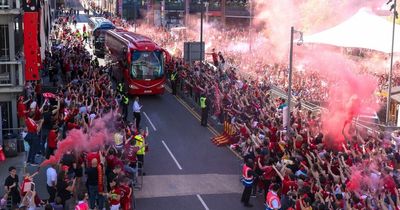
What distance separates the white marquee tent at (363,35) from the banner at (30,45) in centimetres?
1706

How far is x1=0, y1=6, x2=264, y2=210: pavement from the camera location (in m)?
16.3

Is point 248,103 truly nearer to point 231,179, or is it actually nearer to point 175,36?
point 231,179

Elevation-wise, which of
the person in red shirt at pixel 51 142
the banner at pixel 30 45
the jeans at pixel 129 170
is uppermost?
the banner at pixel 30 45

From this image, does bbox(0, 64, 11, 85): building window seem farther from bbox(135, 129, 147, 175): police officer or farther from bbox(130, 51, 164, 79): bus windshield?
bbox(130, 51, 164, 79): bus windshield

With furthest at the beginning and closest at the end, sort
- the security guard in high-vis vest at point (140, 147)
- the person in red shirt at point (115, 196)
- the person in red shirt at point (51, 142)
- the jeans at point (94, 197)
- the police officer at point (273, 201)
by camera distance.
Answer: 1. the person in red shirt at point (51, 142)
2. the security guard in high-vis vest at point (140, 147)
3. the jeans at point (94, 197)
4. the police officer at point (273, 201)
5. the person in red shirt at point (115, 196)

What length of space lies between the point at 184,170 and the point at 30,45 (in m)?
7.32

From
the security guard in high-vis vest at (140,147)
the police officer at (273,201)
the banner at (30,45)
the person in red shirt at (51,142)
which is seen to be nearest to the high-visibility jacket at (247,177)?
the police officer at (273,201)

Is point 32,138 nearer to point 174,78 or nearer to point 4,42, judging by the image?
point 4,42

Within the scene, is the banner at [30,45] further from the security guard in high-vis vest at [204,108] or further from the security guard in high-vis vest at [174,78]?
the security guard in high-vis vest at [174,78]

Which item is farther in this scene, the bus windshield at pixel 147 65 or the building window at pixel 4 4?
the bus windshield at pixel 147 65

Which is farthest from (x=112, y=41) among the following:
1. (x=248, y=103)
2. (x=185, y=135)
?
(x=248, y=103)

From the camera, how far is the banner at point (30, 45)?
69.9ft

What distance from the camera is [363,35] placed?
32.3 meters

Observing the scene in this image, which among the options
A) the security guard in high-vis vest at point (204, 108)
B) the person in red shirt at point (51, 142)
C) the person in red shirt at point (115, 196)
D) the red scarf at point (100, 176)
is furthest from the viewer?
the security guard in high-vis vest at point (204, 108)
